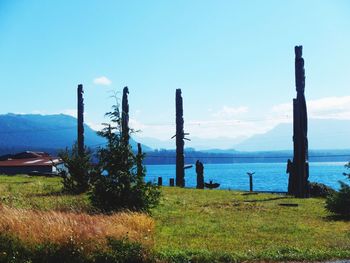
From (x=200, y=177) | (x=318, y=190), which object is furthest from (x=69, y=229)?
(x=200, y=177)

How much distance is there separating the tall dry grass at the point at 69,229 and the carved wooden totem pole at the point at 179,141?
86.2 feet

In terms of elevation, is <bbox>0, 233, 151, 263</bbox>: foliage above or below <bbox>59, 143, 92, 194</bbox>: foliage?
below

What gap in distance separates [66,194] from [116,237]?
13.5m

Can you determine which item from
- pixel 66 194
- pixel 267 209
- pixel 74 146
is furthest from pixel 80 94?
pixel 267 209

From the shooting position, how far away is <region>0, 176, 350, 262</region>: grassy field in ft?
42.5

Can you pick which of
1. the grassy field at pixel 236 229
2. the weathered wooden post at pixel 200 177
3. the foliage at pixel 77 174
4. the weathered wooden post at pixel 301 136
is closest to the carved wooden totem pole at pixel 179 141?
the weathered wooden post at pixel 200 177

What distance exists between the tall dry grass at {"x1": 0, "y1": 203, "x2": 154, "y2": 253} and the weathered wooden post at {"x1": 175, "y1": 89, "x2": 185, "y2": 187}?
26269mm

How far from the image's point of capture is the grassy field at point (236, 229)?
1295cm

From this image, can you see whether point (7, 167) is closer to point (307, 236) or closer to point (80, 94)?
point (80, 94)

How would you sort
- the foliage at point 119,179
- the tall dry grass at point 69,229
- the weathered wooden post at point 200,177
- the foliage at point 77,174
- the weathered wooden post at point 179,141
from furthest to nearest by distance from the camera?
the weathered wooden post at point 179,141, the weathered wooden post at point 200,177, the foliage at point 77,174, the foliage at point 119,179, the tall dry grass at point 69,229

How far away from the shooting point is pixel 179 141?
4131 centimetres

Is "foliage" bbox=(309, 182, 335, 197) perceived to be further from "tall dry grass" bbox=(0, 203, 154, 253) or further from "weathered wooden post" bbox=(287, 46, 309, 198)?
"tall dry grass" bbox=(0, 203, 154, 253)

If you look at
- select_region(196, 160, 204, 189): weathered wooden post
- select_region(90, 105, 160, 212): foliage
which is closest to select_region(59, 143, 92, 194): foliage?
select_region(90, 105, 160, 212): foliage

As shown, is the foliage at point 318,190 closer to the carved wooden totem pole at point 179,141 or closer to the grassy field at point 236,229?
the grassy field at point 236,229
